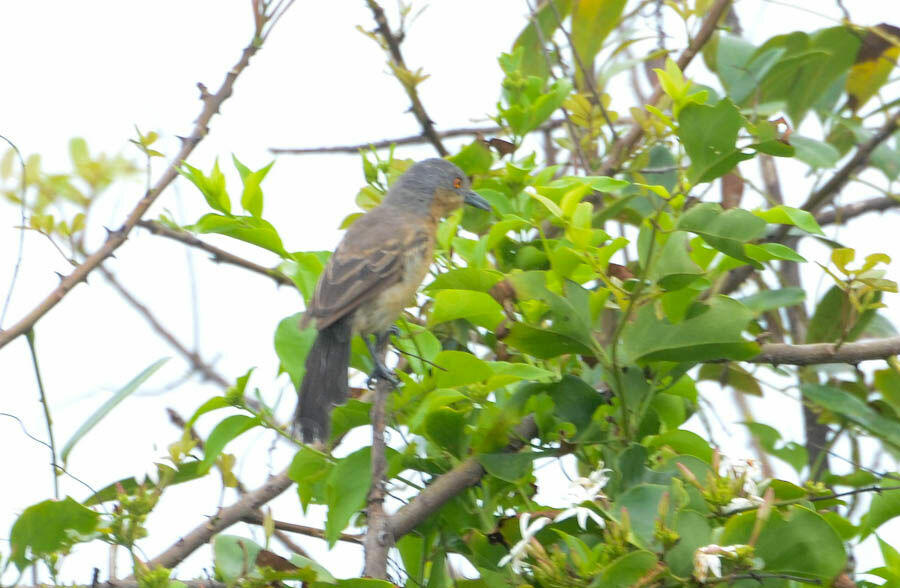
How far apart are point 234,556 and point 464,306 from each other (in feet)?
2.80

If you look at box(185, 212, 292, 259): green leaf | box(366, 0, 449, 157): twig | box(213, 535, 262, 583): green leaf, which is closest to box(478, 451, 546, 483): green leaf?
box(213, 535, 262, 583): green leaf

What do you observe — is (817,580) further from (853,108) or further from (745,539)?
(853,108)

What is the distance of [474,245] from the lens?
3.38 meters

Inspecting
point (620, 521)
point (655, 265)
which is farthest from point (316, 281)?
point (620, 521)

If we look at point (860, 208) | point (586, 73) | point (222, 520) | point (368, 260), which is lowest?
point (222, 520)

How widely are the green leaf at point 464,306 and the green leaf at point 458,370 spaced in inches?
6.0

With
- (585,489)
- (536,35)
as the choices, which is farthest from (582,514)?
(536,35)

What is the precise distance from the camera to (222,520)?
3500 millimetres

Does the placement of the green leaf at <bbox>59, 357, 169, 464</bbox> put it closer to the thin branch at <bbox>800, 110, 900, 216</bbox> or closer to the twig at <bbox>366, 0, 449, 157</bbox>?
the twig at <bbox>366, 0, 449, 157</bbox>

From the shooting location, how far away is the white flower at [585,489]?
7.68ft

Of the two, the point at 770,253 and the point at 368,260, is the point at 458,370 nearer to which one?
the point at 770,253

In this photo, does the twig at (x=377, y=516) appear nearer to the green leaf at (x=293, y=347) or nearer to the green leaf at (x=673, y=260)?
the green leaf at (x=293, y=347)

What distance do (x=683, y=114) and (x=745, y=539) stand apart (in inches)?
39.1

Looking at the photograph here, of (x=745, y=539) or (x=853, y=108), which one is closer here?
(x=745, y=539)
